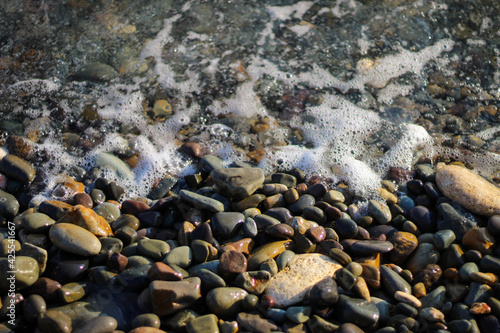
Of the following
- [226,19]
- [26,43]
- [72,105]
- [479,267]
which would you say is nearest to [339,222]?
[479,267]

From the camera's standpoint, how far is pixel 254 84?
4258 millimetres

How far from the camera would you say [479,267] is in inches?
99.0

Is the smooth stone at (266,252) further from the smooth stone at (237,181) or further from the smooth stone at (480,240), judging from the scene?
the smooth stone at (480,240)

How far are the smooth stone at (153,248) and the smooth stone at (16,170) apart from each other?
1.20m

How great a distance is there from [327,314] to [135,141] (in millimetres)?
2190

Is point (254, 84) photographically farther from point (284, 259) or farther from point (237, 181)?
point (284, 259)

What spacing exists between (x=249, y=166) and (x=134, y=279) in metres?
1.36

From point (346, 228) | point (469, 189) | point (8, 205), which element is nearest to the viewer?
point (346, 228)

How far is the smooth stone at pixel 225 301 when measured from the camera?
2199 mm

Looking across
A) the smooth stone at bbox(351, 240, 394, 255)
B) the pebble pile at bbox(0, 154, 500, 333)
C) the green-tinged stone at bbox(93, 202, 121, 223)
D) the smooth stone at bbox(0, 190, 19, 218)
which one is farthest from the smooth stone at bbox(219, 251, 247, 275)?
the smooth stone at bbox(0, 190, 19, 218)

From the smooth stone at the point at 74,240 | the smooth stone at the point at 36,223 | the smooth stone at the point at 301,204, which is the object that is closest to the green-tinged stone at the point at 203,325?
the smooth stone at the point at 74,240

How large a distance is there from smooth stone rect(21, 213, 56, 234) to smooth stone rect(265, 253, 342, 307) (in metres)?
1.41

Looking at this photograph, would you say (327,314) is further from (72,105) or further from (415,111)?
(72,105)

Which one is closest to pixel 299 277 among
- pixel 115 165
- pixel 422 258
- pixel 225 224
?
pixel 225 224
